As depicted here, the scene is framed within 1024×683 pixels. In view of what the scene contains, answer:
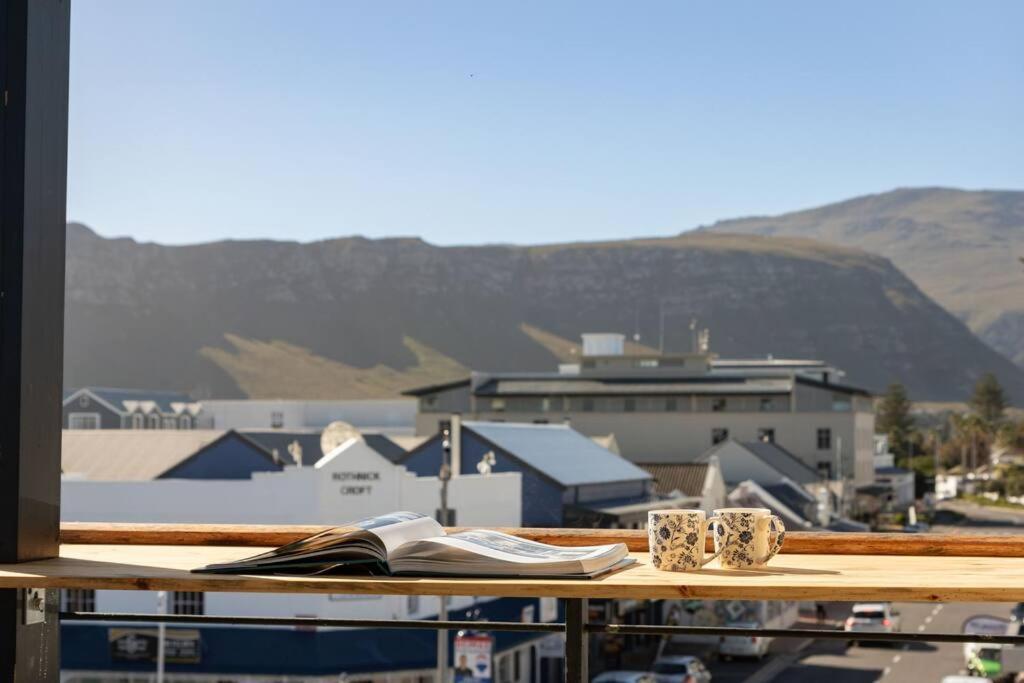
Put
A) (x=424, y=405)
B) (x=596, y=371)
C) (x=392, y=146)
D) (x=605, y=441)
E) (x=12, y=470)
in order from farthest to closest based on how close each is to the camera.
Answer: (x=392, y=146)
(x=596, y=371)
(x=424, y=405)
(x=605, y=441)
(x=12, y=470)

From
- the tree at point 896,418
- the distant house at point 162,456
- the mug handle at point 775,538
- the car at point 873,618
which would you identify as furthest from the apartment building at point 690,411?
the mug handle at point 775,538

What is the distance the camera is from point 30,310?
8.86 ft

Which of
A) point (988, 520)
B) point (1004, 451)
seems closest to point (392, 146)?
point (1004, 451)

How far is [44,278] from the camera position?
9.06 ft

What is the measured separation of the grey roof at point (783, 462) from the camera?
157 ft

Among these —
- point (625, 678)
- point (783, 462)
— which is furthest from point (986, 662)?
point (783, 462)

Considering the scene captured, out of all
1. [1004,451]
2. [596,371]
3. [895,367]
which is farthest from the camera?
[895,367]

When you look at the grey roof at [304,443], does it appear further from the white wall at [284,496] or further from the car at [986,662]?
the car at [986,662]

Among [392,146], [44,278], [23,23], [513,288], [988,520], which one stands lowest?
[988,520]

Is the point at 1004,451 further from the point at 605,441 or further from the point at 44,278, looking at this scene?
the point at 44,278

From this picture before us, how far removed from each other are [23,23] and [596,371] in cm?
6285

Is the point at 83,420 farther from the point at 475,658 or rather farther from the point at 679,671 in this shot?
the point at 475,658

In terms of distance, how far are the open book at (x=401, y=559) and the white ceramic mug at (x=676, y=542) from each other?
0.10m

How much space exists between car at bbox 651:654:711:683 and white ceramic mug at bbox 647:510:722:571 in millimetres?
22116
